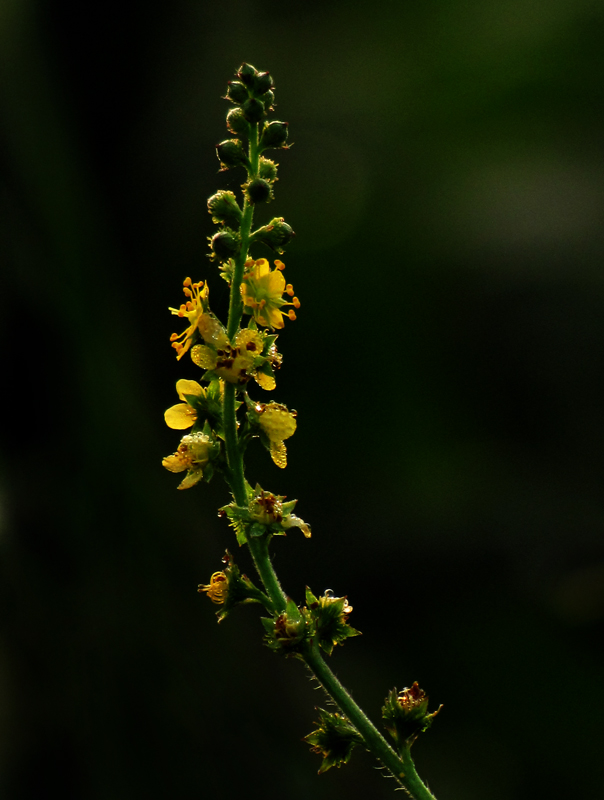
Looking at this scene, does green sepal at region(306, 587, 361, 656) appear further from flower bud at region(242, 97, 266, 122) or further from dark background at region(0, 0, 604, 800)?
dark background at region(0, 0, 604, 800)

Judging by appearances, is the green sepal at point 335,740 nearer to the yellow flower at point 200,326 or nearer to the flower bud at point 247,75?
the yellow flower at point 200,326

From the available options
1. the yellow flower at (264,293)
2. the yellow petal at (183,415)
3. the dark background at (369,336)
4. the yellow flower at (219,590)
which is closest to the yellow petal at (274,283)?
the yellow flower at (264,293)

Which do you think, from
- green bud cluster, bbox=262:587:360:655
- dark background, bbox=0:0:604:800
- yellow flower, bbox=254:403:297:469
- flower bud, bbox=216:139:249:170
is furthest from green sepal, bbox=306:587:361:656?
dark background, bbox=0:0:604:800

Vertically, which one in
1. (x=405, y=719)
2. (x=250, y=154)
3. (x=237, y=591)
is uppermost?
(x=250, y=154)

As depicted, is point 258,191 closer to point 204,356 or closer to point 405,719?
point 204,356

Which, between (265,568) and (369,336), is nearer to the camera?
(265,568)

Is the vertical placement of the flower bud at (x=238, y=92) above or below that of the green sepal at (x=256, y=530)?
above

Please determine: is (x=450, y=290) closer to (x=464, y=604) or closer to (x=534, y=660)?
(x=464, y=604)

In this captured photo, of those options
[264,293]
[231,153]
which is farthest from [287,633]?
[231,153]
